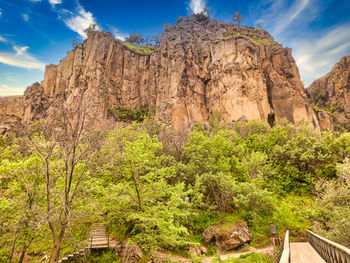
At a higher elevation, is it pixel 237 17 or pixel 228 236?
pixel 237 17

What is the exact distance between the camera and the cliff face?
51781 millimetres

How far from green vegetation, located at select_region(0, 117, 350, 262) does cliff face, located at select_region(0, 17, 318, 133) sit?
22209 millimetres

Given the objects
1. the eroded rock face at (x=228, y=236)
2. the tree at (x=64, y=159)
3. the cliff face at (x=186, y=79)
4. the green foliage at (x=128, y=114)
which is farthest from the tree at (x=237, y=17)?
the tree at (x=64, y=159)

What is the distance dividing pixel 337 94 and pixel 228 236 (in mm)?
75195

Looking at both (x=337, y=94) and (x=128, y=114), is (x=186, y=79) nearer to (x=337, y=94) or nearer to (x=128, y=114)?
(x=128, y=114)

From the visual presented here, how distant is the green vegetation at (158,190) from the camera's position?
8688 millimetres

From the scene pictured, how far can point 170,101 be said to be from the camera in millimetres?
54719

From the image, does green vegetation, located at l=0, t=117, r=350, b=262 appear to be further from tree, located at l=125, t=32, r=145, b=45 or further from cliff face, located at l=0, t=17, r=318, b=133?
tree, located at l=125, t=32, r=145, b=45

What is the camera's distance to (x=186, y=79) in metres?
56.7

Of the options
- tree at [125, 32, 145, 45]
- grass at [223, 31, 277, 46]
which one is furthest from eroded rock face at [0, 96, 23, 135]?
grass at [223, 31, 277, 46]

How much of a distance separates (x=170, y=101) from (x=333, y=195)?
150 feet

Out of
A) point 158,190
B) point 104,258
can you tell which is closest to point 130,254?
point 104,258

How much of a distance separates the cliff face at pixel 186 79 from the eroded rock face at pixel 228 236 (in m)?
36.1

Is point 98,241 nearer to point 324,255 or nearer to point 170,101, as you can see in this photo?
point 324,255
